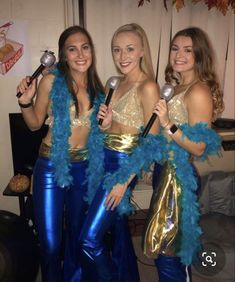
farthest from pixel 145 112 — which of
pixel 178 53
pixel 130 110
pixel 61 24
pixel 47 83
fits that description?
pixel 61 24

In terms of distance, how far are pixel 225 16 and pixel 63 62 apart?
1.61 meters

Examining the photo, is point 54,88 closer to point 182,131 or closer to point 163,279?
point 182,131

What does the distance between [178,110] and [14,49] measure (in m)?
1.43

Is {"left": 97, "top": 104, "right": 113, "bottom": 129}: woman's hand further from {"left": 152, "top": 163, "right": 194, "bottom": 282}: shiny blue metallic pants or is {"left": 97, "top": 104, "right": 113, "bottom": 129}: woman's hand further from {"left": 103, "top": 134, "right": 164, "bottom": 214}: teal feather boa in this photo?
{"left": 152, "top": 163, "right": 194, "bottom": 282}: shiny blue metallic pants

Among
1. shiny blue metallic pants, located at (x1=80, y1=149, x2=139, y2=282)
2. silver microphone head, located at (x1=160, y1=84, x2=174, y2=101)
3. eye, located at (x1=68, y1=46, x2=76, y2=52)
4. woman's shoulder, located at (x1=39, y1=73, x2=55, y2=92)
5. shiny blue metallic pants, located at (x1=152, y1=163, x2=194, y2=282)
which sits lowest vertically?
shiny blue metallic pants, located at (x1=152, y1=163, x2=194, y2=282)

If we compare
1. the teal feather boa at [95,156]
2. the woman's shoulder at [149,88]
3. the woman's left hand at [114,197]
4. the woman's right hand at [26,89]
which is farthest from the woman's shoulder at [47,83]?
the woman's left hand at [114,197]

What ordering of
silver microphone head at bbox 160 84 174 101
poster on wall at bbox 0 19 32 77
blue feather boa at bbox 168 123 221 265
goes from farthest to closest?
poster on wall at bbox 0 19 32 77 → blue feather boa at bbox 168 123 221 265 → silver microphone head at bbox 160 84 174 101

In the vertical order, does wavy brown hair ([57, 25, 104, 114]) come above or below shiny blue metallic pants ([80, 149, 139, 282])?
above

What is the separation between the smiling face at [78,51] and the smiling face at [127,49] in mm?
147

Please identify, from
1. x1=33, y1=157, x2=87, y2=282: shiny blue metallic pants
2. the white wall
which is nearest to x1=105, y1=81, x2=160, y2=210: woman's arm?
x1=33, y1=157, x2=87, y2=282: shiny blue metallic pants

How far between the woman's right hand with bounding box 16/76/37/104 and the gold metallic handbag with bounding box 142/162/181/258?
27.5 inches

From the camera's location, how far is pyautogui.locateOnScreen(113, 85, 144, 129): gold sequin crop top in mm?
1305

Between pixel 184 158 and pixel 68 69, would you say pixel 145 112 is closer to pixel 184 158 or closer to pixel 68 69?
pixel 184 158

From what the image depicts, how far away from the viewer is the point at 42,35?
6.93 ft
